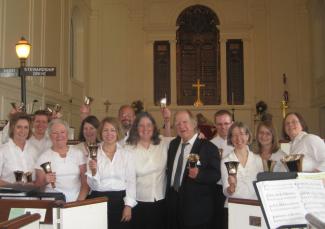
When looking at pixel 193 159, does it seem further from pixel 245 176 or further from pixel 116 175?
pixel 116 175

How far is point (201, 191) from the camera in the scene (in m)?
4.19

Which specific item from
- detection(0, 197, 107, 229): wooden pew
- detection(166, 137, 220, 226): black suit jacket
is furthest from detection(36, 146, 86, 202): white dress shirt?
detection(166, 137, 220, 226): black suit jacket

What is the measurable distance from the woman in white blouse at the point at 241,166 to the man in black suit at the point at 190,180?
6.6 inches

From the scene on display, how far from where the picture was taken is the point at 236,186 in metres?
4.04

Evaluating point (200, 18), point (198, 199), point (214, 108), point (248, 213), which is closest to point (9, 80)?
point (198, 199)

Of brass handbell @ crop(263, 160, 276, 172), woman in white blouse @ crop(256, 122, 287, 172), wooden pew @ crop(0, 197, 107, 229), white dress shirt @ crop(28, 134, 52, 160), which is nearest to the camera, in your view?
wooden pew @ crop(0, 197, 107, 229)

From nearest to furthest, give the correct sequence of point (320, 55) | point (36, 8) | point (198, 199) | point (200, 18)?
point (198, 199) < point (36, 8) < point (320, 55) < point (200, 18)

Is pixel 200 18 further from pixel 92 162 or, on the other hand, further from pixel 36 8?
pixel 92 162

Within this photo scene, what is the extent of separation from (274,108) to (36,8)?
7.98 m

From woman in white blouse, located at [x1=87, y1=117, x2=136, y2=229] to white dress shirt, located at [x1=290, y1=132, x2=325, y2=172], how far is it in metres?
1.78

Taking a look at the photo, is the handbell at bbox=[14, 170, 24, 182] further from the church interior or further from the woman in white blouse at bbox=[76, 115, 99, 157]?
the church interior

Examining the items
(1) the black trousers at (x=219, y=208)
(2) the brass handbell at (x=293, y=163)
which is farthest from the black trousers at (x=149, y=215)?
(2) the brass handbell at (x=293, y=163)

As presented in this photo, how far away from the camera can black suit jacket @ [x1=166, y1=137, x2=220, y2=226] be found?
4.12 metres

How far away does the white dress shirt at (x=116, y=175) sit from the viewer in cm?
420
